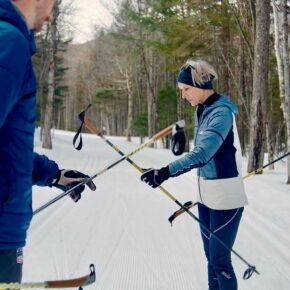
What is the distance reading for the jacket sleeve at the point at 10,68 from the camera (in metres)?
1.44

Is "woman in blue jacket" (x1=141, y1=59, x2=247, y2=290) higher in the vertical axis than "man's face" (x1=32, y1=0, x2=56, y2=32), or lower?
lower

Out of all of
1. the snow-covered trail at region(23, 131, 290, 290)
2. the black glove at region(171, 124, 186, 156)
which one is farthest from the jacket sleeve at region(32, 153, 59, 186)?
the snow-covered trail at region(23, 131, 290, 290)

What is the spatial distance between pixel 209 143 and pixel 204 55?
20.1 meters

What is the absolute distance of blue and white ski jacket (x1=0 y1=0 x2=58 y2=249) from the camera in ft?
4.81

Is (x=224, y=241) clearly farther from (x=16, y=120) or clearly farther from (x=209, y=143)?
(x=16, y=120)

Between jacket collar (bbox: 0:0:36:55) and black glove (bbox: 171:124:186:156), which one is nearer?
jacket collar (bbox: 0:0:36:55)

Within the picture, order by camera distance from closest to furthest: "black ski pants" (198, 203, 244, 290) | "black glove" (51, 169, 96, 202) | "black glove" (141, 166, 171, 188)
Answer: "black glove" (51, 169, 96, 202) → "black glove" (141, 166, 171, 188) → "black ski pants" (198, 203, 244, 290)

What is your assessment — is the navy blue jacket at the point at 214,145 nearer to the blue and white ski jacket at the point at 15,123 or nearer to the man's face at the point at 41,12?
the blue and white ski jacket at the point at 15,123

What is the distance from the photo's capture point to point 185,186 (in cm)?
1087

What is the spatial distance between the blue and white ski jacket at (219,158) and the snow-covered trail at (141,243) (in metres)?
1.36

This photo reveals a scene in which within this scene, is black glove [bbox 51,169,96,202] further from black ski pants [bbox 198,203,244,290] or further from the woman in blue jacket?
black ski pants [bbox 198,203,244,290]

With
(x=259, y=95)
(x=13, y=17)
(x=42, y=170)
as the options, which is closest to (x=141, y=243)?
(x=42, y=170)

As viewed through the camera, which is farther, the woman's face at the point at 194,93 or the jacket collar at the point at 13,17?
the woman's face at the point at 194,93

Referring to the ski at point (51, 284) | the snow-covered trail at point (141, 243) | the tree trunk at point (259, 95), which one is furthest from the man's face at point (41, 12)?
the tree trunk at point (259, 95)
